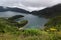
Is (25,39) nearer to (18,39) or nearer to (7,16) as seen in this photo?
(18,39)

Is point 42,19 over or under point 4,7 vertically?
under

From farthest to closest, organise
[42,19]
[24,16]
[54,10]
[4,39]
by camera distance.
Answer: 1. [54,10]
2. [42,19]
3. [24,16]
4. [4,39]

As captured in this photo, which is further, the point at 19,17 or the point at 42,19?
the point at 42,19

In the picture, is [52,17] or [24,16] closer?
[24,16]

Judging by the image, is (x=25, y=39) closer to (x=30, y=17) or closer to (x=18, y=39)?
(x=18, y=39)

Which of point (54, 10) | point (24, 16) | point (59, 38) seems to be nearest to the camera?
point (59, 38)

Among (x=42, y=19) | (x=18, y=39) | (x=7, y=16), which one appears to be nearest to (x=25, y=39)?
(x=18, y=39)

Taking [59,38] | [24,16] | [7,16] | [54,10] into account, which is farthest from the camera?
[54,10]

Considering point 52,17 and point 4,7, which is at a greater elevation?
point 4,7

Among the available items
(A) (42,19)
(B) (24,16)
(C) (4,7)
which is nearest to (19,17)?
(B) (24,16)
